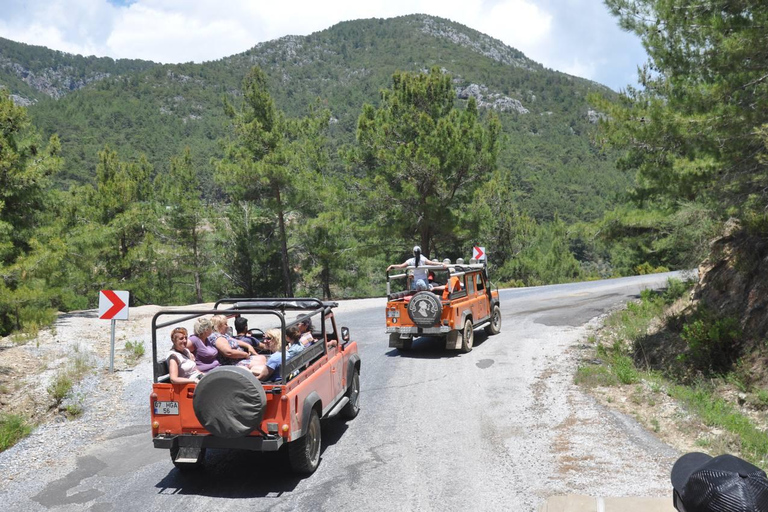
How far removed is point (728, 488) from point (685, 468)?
184 millimetres

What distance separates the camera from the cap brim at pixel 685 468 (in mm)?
1907

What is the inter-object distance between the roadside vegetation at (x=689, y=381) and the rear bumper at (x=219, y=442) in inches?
200

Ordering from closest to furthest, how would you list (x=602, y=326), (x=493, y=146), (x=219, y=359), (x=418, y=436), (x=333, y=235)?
(x=219, y=359) < (x=418, y=436) < (x=602, y=326) < (x=493, y=146) < (x=333, y=235)

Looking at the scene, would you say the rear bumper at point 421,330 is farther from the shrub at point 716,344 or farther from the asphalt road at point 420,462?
the shrub at point 716,344

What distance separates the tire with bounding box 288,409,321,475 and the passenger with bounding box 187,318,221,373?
4.74 ft

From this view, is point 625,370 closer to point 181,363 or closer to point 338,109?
point 181,363

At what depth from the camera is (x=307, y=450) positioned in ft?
21.6

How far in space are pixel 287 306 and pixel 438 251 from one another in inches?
1074

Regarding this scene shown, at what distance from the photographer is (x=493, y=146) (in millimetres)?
27375

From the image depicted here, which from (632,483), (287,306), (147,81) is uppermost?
(147,81)

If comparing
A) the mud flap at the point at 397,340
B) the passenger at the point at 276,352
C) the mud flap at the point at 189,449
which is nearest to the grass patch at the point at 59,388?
the passenger at the point at 276,352

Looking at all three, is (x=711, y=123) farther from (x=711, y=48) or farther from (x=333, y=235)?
(x=333, y=235)

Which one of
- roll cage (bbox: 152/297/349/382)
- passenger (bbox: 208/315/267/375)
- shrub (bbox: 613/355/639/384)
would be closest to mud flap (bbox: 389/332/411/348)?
shrub (bbox: 613/355/639/384)

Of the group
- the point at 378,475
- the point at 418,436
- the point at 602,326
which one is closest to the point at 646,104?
the point at 602,326
